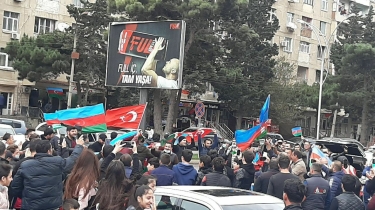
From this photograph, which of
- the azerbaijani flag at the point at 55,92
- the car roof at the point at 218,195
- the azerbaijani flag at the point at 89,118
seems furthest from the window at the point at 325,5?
the car roof at the point at 218,195

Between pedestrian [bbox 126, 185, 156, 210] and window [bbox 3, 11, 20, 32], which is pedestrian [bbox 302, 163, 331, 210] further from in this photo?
window [bbox 3, 11, 20, 32]

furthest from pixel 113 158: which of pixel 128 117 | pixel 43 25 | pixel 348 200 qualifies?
pixel 43 25

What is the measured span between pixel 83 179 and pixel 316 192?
9.85 ft

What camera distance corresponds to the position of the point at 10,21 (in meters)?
37.8

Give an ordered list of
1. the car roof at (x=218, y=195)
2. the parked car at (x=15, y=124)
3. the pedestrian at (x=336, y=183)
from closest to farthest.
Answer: the car roof at (x=218, y=195), the pedestrian at (x=336, y=183), the parked car at (x=15, y=124)

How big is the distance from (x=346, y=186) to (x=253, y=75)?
34174 millimetres

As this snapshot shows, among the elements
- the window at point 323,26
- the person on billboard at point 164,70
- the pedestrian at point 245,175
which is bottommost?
the pedestrian at point 245,175

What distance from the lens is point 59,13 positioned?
39750 mm

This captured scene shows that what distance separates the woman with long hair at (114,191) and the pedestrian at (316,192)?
2.26 metres

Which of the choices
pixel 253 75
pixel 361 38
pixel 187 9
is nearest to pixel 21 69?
pixel 187 9

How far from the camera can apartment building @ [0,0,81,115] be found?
37312 mm

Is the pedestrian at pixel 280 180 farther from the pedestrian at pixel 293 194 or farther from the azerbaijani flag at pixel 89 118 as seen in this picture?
the azerbaijani flag at pixel 89 118

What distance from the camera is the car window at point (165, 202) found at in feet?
20.2

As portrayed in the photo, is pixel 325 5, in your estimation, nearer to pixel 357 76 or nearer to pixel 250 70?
pixel 250 70
